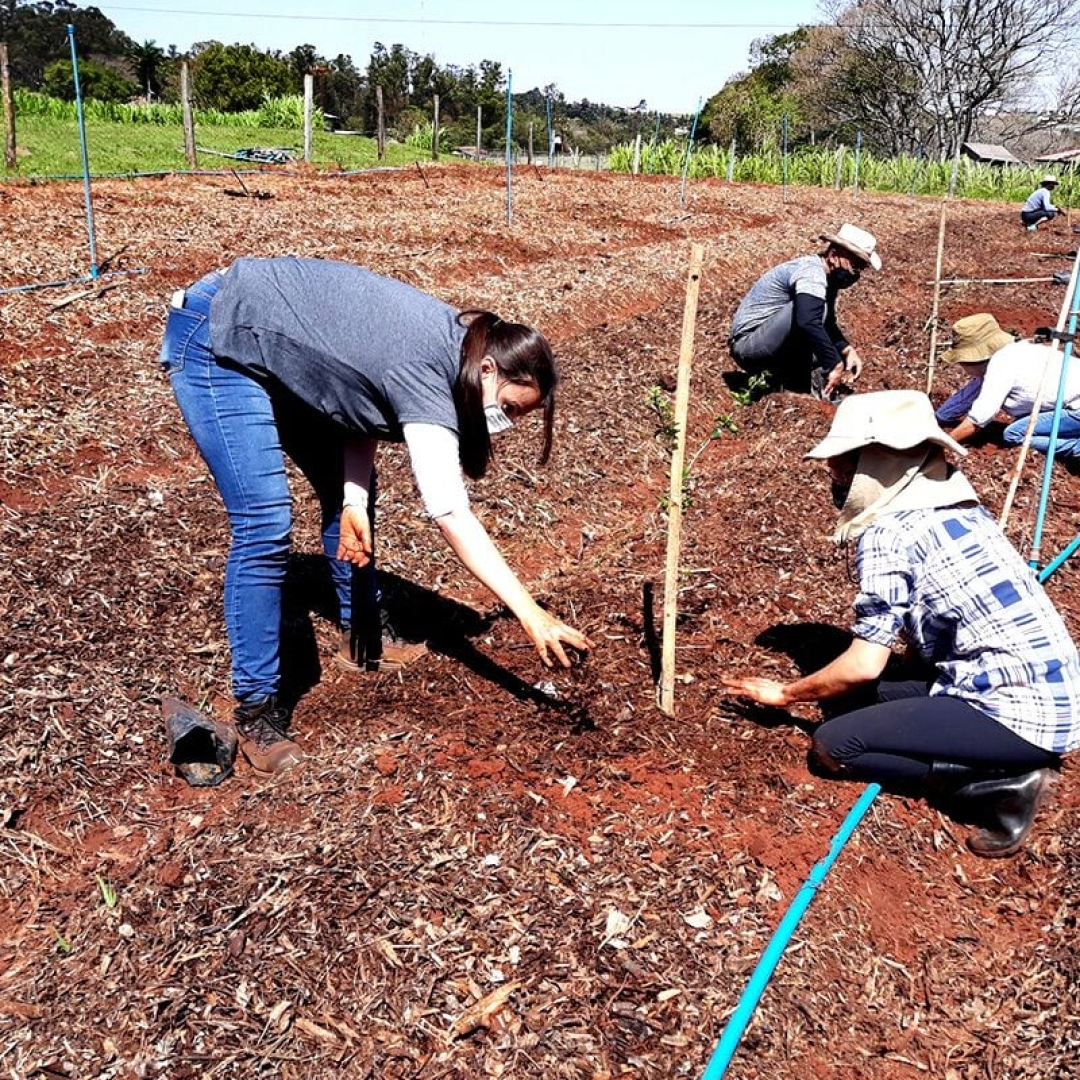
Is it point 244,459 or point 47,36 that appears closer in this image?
point 244,459

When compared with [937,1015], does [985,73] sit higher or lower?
higher

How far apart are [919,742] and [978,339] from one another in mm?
4094

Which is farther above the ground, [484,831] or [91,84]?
[91,84]

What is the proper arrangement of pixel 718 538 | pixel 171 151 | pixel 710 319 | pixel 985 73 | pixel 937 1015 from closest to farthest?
pixel 937 1015 < pixel 718 538 < pixel 710 319 < pixel 171 151 < pixel 985 73

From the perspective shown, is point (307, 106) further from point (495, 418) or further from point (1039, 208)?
point (495, 418)

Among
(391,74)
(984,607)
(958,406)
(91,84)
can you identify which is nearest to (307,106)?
(958,406)

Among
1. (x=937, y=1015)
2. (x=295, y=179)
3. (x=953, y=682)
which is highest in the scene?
(x=295, y=179)

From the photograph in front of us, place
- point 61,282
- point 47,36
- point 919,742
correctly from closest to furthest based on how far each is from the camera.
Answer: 1. point 919,742
2. point 61,282
3. point 47,36

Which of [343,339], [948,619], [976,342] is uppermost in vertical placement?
[343,339]

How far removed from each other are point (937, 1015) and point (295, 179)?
17720 millimetres

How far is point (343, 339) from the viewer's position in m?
2.53

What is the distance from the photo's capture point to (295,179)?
17328 mm

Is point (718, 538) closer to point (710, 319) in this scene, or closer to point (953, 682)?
point (953, 682)

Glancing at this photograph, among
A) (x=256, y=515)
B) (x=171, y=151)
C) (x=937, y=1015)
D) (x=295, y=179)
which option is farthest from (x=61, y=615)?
(x=171, y=151)
